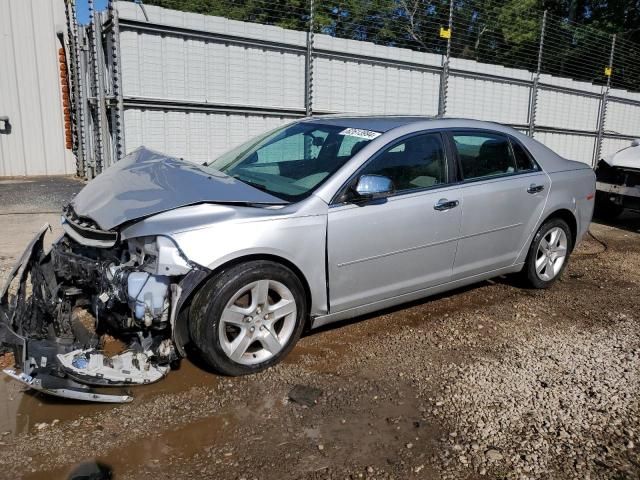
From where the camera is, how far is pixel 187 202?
3238 mm

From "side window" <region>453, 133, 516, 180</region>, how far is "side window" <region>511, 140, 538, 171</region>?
6 cm

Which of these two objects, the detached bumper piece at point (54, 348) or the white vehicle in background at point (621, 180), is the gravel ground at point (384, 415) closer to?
the detached bumper piece at point (54, 348)

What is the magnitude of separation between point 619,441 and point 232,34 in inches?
291

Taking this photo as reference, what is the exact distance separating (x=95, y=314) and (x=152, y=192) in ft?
2.63

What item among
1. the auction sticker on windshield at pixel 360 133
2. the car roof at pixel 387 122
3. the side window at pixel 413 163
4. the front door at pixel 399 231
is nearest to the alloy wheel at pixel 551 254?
the car roof at pixel 387 122

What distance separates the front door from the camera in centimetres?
368

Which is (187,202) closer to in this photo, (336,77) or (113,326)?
(113,326)

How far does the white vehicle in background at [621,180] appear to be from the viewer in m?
8.25

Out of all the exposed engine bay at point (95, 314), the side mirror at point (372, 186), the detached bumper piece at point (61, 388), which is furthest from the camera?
the side mirror at point (372, 186)

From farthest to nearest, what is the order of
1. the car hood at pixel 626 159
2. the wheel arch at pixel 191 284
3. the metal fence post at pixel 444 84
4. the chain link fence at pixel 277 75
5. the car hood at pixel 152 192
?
the metal fence post at pixel 444 84 → the car hood at pixel 626 159 → the chain link fence at pixel 277 75 → the car hood at pixel 152 192 → the wheel arch at pixel 191 284

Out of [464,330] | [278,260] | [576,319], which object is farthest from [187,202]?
[576,319]

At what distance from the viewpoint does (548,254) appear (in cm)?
523

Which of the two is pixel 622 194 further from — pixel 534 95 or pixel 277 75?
pixel 277 75

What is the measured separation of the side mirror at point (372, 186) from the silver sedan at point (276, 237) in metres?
0.01
